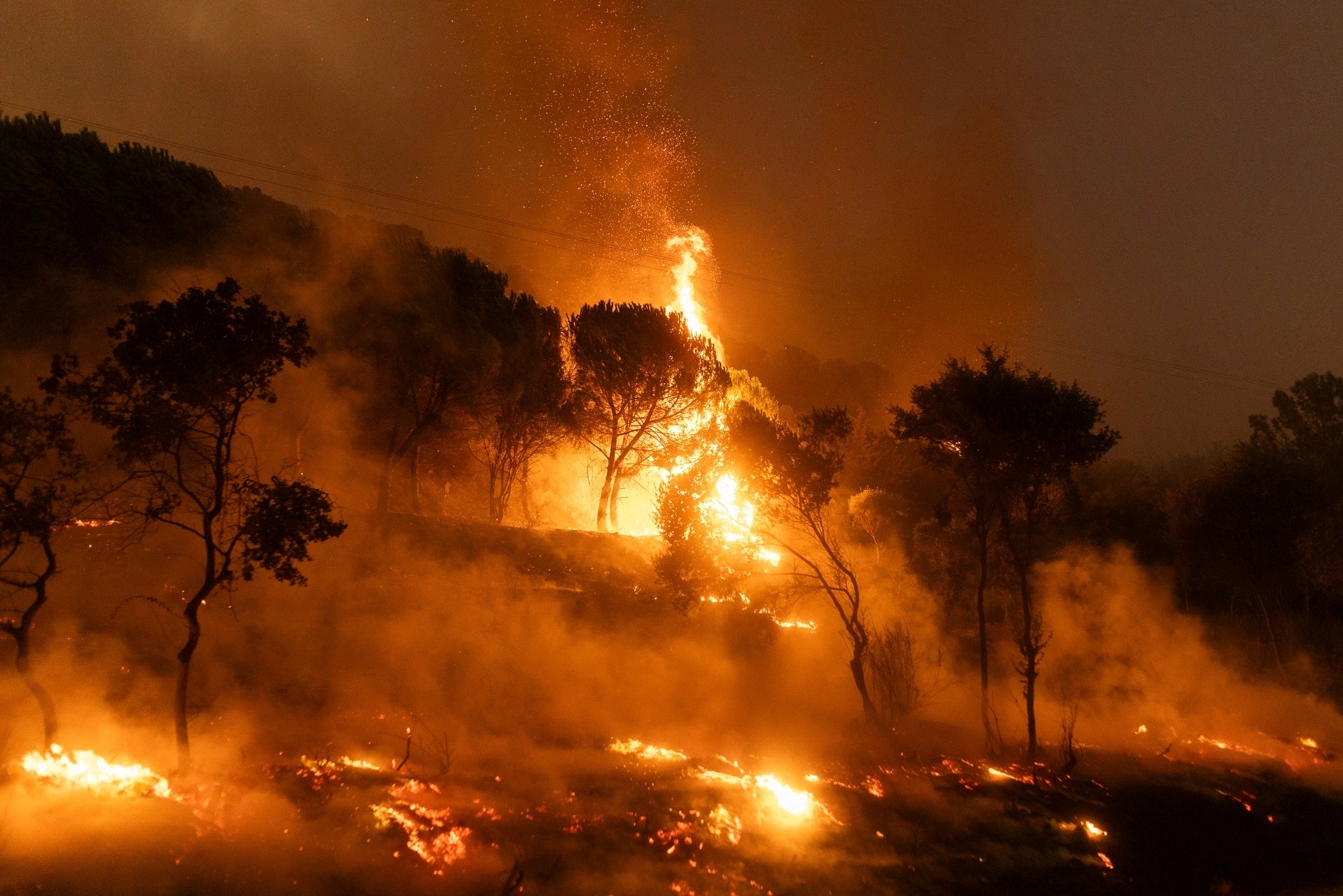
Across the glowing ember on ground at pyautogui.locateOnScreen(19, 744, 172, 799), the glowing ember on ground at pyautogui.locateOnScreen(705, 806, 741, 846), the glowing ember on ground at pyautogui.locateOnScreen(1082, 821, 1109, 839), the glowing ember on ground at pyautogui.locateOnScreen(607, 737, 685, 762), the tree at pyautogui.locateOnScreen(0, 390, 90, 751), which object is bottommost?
the glowing ember on ground at pyautogui.locateOnScreen(1082, 821, 1109, 839)

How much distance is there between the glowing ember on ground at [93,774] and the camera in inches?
319

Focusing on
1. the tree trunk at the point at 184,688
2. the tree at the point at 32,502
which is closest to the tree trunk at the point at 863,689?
the tree trunk at the point at 184,688

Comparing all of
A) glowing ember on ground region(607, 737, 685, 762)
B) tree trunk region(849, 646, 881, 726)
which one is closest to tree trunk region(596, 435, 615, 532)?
tree trunk region(849, 646, 881, 726)

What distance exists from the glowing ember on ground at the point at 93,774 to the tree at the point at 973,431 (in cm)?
1301

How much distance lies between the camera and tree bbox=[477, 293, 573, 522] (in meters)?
24.8

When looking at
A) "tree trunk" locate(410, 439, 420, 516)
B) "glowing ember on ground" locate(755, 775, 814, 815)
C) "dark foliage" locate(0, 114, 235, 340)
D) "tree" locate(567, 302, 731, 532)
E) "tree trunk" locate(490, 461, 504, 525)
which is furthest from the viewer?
"tree trunk" locate(490, 461, 504, 525)

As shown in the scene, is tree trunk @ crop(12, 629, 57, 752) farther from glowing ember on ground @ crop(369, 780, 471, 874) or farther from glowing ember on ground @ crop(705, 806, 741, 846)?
glowing ember on ground @ crop(705, 806, 741, 846)

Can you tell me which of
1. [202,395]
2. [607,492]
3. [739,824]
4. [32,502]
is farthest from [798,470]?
[607,492]

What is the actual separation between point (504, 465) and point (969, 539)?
17.2 metres

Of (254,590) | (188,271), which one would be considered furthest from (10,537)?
(188,271)

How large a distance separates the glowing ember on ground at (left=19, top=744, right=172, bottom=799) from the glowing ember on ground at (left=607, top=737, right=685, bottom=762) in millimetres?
6334

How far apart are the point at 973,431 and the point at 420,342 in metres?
16.0

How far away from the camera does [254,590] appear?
12391mm

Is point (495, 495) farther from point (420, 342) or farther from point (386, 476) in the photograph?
point (420, 342)
